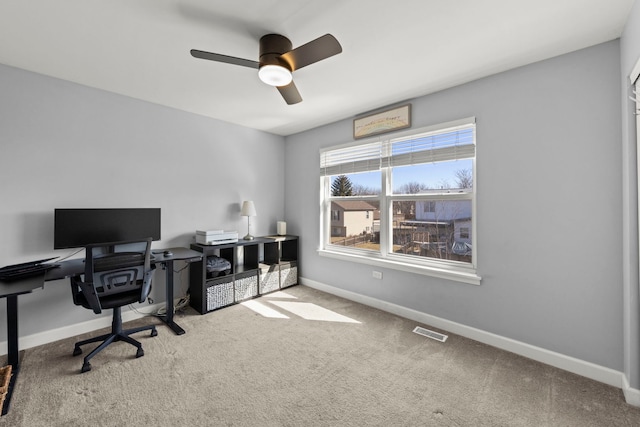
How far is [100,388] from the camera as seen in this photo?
1916mm

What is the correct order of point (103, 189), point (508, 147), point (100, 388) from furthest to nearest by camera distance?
point (103, 189)
point (508, 147)
point (100, 388)

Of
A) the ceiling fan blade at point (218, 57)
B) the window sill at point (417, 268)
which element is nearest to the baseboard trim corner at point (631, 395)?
the window sill at point (417, 268)

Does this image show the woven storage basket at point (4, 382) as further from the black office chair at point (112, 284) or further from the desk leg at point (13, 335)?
the black office chair at point (112, 284)

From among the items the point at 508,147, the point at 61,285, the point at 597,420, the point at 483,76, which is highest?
the point at 483,76

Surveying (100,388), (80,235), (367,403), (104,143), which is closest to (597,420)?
(367,403)

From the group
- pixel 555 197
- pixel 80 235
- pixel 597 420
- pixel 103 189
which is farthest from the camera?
pixel 103 189

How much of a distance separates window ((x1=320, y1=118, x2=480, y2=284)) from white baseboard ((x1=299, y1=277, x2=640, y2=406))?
0.50 metres

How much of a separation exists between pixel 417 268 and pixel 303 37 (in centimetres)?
245

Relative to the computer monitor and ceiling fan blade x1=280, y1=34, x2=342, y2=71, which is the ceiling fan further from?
the computer monitor

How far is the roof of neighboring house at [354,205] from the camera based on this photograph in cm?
365

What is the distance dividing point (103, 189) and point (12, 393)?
1.80m

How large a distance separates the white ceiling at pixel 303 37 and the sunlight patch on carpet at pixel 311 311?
8.17 feet

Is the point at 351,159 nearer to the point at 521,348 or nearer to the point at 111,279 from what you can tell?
the point at 521,348

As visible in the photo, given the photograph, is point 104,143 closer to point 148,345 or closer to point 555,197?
point 148,345
